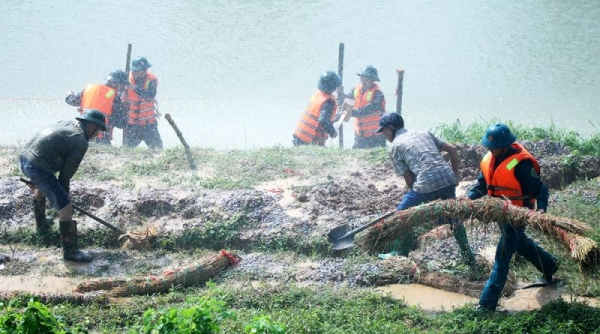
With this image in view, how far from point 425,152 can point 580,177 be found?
12.9 feet

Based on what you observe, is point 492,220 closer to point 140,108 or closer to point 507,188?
point 507,188

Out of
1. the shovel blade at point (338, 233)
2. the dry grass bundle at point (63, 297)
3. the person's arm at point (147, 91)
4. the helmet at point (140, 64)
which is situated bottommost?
the dry grass bundle at point (63, 297)

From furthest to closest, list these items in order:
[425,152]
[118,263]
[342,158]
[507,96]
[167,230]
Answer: [507,96] → [342,158] → [167,230] → [118,263] → [425,152]

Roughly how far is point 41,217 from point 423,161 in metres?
4.83

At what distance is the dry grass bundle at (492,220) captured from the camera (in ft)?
18.2

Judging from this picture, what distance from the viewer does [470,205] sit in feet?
20.8

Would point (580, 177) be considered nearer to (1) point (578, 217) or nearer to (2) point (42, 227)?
(1) point (578, 217)

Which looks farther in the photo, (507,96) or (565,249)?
(507,96)

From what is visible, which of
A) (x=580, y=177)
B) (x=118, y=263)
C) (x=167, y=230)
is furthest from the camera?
(x=580, y=177)

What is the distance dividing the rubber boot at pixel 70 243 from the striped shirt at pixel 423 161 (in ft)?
12.5

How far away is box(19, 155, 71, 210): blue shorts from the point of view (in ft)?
25.0

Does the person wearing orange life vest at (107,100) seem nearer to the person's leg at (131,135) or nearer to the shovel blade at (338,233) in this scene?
the person's leg at (131,135)

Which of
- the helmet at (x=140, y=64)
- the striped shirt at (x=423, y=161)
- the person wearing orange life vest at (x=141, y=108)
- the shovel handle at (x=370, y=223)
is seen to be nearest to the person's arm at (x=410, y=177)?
the striped shirt at (x=423, y=161)

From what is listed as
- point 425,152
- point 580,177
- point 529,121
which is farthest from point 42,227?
point 529,121
